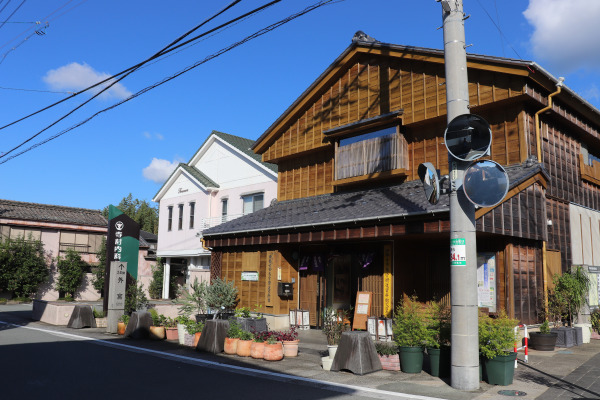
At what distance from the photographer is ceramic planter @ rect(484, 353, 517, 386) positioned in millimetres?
8453

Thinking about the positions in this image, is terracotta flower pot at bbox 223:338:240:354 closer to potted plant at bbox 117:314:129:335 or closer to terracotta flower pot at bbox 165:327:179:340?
terracotta flower pot at bbox 165:327:179:340

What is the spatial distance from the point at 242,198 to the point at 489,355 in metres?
20.7

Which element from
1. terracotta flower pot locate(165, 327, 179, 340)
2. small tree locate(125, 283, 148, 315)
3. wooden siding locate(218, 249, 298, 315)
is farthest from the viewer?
wooden siding locate(218, 249, 298, 315)

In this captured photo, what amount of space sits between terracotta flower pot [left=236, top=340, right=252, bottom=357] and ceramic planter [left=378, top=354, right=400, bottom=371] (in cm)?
324

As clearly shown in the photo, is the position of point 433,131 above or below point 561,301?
above

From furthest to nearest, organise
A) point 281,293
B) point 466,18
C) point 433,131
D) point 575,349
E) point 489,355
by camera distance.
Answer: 1. point 281,293
2. point 433,131
3. point 575,349
4. point 466,18
5. point 489,355

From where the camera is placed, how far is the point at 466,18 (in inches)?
363

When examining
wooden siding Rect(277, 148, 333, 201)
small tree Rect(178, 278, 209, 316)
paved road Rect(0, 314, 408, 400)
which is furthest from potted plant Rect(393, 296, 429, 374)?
wooden siding Rect(277, 148, 333, 201)

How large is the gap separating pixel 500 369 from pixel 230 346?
6276mm

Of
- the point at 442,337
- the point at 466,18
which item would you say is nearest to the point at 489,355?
the point at 442,337

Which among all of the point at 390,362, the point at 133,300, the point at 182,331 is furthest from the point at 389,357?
the point at 133,300

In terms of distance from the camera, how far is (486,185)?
8.51 meters

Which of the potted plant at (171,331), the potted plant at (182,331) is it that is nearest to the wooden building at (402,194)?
the potted plant at (171,331)

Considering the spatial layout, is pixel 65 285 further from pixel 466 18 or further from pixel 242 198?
pixel 466 18
